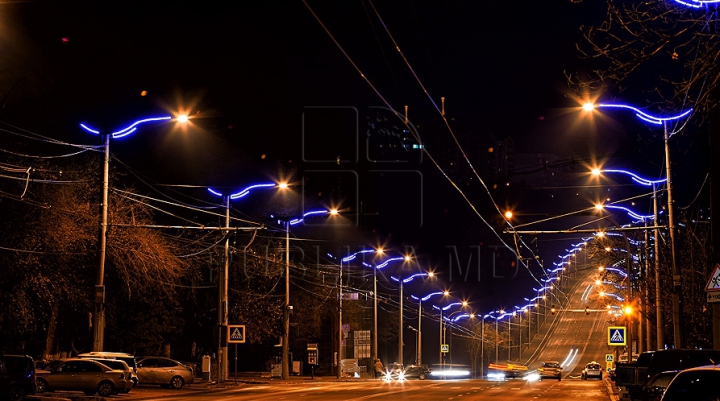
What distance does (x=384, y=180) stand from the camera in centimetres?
12200

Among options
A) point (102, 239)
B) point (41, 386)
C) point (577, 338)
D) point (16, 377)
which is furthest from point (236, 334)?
point (577, 338)

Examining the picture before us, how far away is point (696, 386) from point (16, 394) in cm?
1966

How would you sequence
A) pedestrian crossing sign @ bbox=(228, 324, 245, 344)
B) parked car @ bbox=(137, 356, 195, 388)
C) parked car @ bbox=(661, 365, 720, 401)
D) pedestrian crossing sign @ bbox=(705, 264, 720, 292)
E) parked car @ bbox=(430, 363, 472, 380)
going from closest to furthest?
parked car @ bbox=(661, 365, 720, 401) < pedestrian crossing sign @ bbox=(705, 264, 720, 292) < parked car @ bbox=(137, 356, 195, 388) < pedestrian crossing sign @ bbox=(228, 324, 245, 344) < parked car @ bbox=(430, 363, 472, 380)

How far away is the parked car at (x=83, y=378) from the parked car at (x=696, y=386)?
24.6m

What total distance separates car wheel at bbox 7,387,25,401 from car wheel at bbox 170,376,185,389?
1524cm

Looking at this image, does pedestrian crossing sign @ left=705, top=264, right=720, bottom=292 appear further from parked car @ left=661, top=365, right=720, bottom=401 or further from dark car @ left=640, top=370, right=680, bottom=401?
parked car @ left=661, top=365, right=720, bottom=401

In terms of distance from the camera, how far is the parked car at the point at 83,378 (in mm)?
32344

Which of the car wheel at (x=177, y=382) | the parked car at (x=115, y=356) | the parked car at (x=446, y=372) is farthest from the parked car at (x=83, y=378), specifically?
the parked car at (x=446, y=372)

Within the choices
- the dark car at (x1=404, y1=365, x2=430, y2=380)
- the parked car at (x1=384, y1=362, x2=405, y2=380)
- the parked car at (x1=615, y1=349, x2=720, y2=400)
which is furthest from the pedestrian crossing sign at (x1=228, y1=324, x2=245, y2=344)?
the dark car at (x1=404, y1=365, x2=430, y2=380)

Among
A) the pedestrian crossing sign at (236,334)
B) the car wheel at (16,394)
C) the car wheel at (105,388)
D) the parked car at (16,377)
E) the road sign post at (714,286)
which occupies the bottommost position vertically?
the car wheel at (105,388)

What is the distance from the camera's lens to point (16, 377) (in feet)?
82.4

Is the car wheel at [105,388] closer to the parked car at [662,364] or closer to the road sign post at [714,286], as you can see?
the parked car at [662,364]

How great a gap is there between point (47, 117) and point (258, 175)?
99.0ft

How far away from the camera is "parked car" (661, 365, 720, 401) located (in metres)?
11.4
